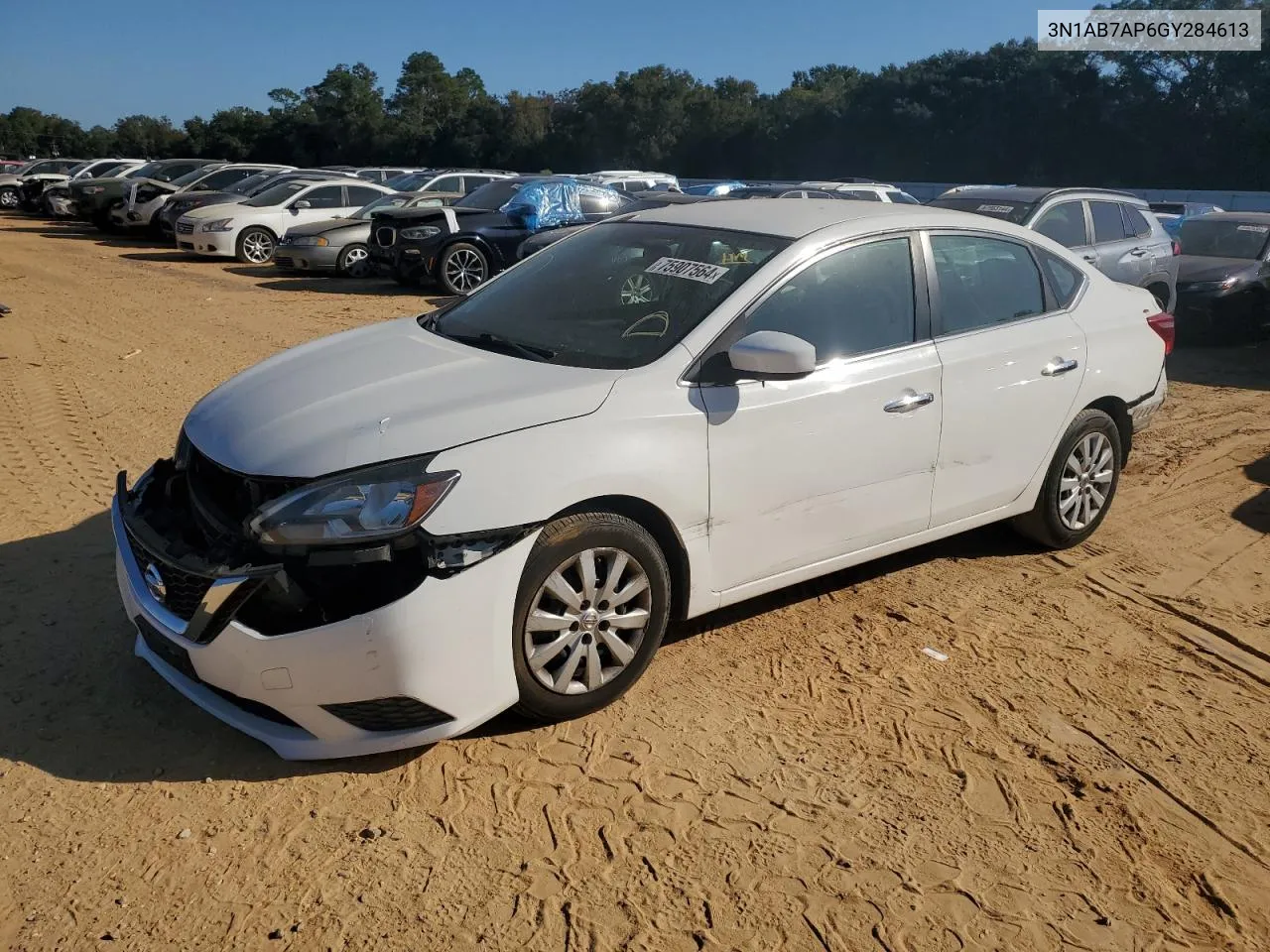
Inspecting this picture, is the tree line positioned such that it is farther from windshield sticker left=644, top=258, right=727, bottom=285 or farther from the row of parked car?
windshield sticker left=644, top=258, right=727, bottom=285

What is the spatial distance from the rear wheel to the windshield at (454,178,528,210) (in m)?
2.20

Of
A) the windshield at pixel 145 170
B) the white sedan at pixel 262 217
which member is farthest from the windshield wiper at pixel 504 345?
the windshield at pixel 145 170

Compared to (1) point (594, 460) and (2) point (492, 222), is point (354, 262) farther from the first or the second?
(1) point (594, 460)

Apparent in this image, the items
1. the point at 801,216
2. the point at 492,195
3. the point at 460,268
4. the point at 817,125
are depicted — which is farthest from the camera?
the point at 817,125

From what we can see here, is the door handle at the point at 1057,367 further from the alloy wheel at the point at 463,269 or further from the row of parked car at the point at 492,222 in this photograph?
the alloy wheel at the point at 463,269

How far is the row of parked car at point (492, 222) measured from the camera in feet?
34.9

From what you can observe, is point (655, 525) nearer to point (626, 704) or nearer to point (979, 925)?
point (626, 704)

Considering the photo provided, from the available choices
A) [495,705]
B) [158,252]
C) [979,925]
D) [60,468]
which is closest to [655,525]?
[495,705]

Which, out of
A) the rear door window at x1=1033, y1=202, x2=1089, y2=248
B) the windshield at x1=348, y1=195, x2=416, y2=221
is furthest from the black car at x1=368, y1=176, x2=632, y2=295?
the rear door window at x1=1033, y1=202, x2=1089, y2=248

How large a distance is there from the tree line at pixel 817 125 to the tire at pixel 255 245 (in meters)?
36.3

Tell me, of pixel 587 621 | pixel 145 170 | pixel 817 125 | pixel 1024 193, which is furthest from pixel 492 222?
pixel 817 125

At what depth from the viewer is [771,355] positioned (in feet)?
12.4

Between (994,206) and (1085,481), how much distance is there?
5736mm

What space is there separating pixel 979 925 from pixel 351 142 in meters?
78.7
